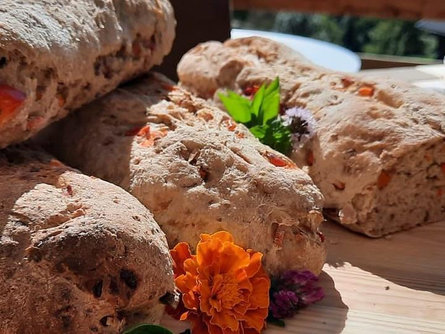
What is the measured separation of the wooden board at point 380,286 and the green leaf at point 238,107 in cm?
28

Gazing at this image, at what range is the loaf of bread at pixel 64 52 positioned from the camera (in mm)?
973

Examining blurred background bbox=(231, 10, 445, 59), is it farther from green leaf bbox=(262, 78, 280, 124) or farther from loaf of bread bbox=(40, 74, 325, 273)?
loaf of bread bbox=(40, 74, 325, 273)

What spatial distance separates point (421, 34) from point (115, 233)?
9.28 ft

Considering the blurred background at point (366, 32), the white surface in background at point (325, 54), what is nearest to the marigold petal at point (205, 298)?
the white surface in background at point (325, 54)

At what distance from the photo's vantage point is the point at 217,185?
1069 millimetres

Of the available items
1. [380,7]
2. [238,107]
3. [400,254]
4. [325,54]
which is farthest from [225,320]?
[380,7]

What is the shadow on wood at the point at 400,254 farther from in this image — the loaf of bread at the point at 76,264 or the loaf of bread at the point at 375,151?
the loaf of bread at the point at 76,264

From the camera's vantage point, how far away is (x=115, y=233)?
0.85 metres

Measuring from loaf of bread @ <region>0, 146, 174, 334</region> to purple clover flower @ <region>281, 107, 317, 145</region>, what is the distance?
1.71ft

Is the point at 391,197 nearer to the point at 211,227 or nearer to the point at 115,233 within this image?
the point at 211,227

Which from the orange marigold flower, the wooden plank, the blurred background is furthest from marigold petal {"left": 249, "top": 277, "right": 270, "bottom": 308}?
the blurred background

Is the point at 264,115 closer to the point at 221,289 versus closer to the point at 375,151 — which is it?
the point at 375,151

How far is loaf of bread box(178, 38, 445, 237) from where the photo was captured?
50.4 inches

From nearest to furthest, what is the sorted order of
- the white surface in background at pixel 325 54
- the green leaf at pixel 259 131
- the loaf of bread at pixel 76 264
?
the loaf of bread at pixel 76 264 → the green leaf at pixel 259 131 → the white surface in background at pixel 325 54
